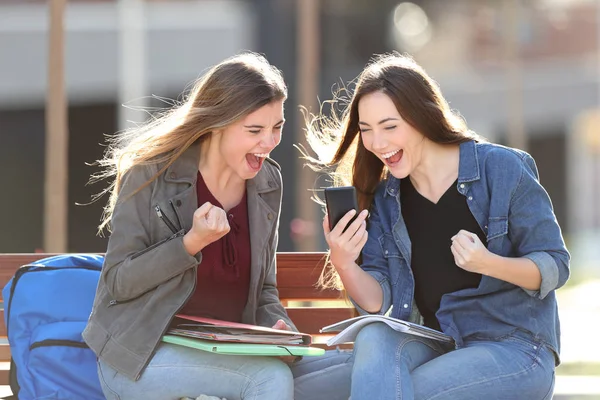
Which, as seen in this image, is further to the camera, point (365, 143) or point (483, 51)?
point (483, 51)

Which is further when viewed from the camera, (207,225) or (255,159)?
(255,159)

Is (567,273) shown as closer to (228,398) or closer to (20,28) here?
(228,398)

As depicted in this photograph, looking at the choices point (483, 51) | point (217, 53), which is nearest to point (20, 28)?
point (217, 53)

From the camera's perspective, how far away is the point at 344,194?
3.59m

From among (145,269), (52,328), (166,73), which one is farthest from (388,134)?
(166,73)

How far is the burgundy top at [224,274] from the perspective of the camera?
12.1 feet

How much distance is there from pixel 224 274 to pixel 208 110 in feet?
1.85

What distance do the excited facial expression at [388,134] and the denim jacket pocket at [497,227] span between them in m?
0.33

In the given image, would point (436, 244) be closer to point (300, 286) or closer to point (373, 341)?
point (373, 341)

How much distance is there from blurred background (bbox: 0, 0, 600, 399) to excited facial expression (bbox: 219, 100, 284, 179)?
3.71m

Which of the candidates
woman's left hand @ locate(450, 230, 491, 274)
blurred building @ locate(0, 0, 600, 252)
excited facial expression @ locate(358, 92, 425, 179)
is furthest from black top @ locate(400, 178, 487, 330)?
blurred building @ locate(0, 0, 600, 252)

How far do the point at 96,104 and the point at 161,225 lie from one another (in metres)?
11.8

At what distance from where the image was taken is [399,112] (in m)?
3.59

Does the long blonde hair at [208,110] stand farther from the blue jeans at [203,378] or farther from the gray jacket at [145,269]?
the blue jeans at [203,378]
